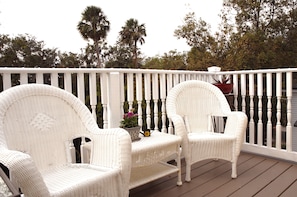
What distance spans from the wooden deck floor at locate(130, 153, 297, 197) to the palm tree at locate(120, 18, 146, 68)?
1512cm

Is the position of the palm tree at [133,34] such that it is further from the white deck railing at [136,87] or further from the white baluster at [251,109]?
the white baluster at [251,109]

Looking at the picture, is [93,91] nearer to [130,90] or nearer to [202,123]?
[130,90]

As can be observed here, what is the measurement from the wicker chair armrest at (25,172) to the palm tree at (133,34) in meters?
16.5

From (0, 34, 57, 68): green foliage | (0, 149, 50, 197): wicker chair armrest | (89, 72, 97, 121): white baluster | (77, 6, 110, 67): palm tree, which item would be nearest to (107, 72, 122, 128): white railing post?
(89, 72, 97, 121): white baluster

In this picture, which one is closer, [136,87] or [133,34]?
[136,87]

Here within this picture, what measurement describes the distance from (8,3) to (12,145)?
14.2 meters

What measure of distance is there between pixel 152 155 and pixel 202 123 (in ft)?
3.65

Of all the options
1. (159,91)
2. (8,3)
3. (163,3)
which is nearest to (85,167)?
(159,91)

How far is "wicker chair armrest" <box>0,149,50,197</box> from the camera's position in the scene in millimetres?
1209

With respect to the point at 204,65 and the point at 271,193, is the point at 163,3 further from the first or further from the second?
the point at 271,193

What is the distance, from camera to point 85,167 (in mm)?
1788

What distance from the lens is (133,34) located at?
17516mm

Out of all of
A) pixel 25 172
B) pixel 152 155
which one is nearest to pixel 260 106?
pixel 152 155

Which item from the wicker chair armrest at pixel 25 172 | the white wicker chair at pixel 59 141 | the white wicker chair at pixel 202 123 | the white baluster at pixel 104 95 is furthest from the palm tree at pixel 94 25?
the wicker chair armrest at pixel 25 172
